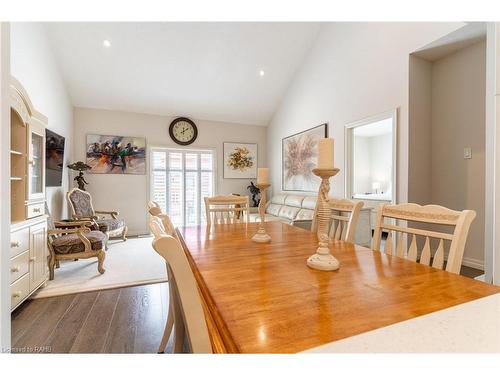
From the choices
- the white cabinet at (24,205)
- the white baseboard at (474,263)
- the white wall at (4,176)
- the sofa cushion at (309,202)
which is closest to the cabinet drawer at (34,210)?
the white cabinet at (24,205)

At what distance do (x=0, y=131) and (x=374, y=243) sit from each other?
1776mm

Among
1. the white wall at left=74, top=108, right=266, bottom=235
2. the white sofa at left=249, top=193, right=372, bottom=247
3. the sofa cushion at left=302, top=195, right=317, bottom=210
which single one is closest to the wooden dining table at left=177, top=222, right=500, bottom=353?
the white sofa at left=249, top=193, right=372, bottom=247

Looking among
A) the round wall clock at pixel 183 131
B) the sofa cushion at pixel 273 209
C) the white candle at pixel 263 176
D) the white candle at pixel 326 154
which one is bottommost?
the sofa cushion at pixel 273 209

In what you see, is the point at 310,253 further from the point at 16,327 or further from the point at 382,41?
the point at 382,41

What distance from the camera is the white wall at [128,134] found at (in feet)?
15.0

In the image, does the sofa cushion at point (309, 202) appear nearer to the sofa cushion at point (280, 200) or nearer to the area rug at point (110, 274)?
the sofa cushion at point (280, 200)

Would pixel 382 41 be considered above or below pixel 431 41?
above

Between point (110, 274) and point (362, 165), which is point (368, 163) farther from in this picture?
point (110, 274)

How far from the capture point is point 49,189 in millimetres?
3412

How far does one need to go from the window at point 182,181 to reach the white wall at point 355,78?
84.0 inches

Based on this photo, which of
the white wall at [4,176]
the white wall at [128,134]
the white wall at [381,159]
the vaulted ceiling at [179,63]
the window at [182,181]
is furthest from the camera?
the white wall at [381,159]

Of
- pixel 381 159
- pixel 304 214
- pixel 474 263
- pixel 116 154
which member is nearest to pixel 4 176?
pixel 304 214

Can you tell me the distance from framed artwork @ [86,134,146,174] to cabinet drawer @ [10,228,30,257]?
288 cm
